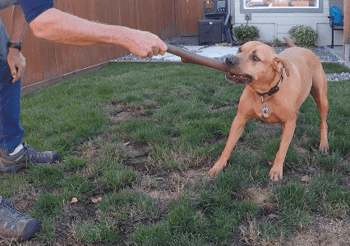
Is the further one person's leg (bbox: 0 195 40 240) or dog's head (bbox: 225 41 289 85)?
dog's head (bbox: 225 41 289 85)

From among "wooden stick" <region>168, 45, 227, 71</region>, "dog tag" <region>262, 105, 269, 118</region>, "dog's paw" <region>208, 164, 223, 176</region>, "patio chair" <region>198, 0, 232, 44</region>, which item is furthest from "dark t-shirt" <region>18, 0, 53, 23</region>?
"patio chair" <region>198, 0, 232, 44</region>

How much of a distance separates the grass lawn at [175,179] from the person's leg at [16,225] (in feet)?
0.23

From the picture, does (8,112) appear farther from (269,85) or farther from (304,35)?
(304,35)

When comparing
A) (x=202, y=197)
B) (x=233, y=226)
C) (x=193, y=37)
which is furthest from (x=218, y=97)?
(x=193, y=37)

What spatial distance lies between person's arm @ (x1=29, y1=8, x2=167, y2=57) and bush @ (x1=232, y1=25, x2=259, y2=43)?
10.5 meters

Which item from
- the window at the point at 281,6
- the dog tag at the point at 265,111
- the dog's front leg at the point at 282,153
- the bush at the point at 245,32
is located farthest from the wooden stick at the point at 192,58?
the window at the point at 281,6

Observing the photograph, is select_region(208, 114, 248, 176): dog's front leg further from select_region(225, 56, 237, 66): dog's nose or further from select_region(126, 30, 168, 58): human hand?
select_region(126, 30, 168, 58): human hand

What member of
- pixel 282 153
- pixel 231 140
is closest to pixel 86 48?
pixel 231 140

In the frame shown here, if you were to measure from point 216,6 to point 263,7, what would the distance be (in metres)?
1.83

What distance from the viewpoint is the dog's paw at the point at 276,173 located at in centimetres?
314

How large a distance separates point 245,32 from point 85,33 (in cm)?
1060

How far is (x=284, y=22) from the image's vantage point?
12203 millimetres

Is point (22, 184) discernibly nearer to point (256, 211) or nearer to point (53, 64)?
point (256, 211)

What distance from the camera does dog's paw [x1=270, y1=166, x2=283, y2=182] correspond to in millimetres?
3143
